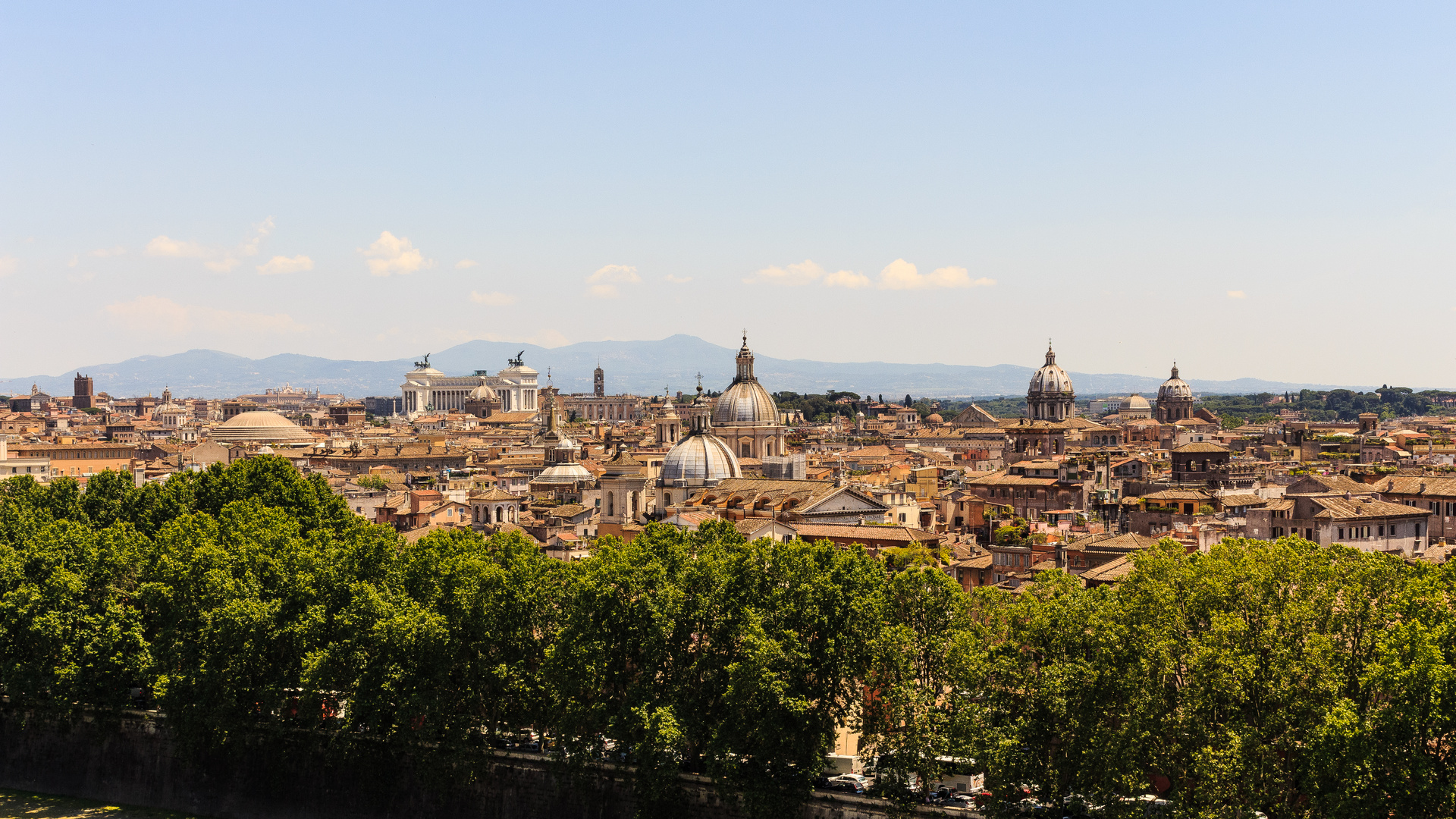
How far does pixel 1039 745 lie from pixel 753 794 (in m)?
6.27

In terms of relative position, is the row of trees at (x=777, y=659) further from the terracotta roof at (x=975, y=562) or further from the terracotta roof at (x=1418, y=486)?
the terracotta roof at (x=1418, y=486)

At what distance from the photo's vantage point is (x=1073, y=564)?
54781 millimetres

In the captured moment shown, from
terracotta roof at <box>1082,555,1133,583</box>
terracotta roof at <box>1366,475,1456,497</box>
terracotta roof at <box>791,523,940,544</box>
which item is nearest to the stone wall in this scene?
terracotta roof at <box>1082,555,1133,583</box>

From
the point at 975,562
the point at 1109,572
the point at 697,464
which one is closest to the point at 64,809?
the point at 1109,572

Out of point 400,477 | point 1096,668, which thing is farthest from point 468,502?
point 1096,668

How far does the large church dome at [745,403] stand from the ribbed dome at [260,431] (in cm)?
6589

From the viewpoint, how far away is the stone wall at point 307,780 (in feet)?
114

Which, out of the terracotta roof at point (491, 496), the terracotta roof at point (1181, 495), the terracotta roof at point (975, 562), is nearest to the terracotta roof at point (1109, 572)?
the terracotta roof at point (975, 562)

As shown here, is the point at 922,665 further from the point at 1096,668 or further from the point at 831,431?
the point at 831,431

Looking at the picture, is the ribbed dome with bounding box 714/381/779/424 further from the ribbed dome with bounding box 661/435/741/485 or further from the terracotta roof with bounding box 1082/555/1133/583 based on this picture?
the terracotta roof with bounding box 1082/555/1133/583

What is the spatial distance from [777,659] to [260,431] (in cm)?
13870

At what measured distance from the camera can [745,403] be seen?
105m

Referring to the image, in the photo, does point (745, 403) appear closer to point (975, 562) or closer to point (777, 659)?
point (975, 562)

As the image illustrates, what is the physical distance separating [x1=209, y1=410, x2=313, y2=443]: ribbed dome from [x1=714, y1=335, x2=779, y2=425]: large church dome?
65.9 m
